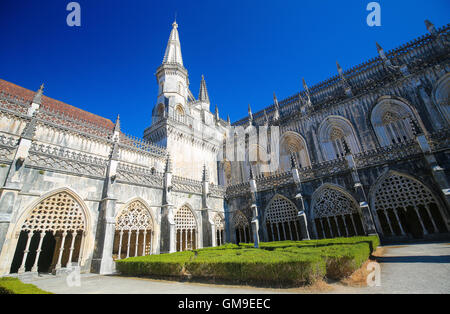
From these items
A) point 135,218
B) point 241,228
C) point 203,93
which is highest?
point 203,93

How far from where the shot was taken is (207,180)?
18047mm

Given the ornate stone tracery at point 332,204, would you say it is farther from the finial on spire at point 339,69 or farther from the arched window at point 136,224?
the finial on spire at point 339,69

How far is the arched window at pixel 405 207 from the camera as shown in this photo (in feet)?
36.9

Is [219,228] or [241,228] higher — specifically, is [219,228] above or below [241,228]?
above

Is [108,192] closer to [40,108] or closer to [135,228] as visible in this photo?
[135,228]

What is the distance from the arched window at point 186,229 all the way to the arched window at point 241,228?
4165 millimetres

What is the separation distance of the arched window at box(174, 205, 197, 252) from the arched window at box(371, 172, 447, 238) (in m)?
12.9

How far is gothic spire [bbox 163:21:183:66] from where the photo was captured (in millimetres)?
27552

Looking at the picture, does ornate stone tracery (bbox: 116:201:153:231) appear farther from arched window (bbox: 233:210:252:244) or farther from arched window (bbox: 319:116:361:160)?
arched window (bbox: 319:116:361:160)

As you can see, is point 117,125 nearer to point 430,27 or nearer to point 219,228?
point 219,228

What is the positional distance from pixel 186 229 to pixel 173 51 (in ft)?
84.4

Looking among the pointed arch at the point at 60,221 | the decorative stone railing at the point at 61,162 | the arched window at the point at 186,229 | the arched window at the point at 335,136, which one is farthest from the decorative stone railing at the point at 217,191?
the arched window at the point at 335,136

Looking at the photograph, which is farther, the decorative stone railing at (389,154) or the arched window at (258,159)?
the arched window at (258,159)

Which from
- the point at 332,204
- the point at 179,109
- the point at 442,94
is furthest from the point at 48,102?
the point at 442,94
